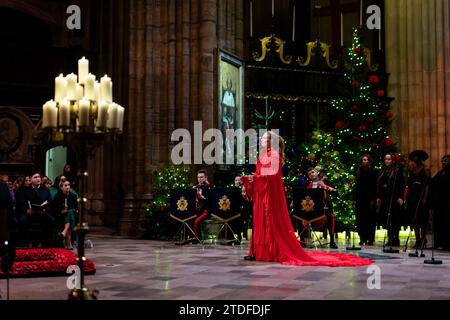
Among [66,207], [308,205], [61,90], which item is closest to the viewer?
[61,90]

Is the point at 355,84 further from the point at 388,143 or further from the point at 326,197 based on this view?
the point at 326,197

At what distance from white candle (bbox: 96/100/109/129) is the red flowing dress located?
13.1 ft

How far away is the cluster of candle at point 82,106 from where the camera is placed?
508 cm

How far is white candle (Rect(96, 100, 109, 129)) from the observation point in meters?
5.20

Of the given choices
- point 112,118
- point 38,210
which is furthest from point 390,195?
point 112,118

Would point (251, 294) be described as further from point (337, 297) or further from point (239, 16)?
point (239, 16)

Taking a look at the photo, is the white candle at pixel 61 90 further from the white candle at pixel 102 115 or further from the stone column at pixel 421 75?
the stone column at pixel 421 75

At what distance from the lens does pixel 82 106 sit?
508 centimetres

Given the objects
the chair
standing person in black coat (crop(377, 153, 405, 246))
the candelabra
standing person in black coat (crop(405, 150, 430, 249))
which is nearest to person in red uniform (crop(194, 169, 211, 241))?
the chair

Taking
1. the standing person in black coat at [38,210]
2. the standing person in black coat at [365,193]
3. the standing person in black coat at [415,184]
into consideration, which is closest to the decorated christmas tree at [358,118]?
the standing person in black coat at [365,193]

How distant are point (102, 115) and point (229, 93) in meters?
9.13

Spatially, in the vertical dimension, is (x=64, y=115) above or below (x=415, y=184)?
above

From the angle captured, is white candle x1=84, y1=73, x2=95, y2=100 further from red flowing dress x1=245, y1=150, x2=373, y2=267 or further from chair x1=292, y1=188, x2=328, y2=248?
chair x1=292, y1=188, x2=328, y2=248
